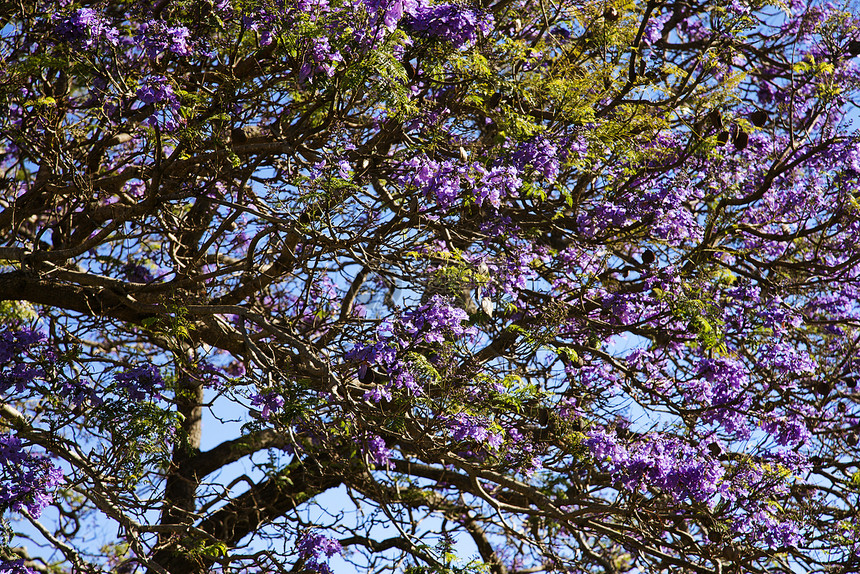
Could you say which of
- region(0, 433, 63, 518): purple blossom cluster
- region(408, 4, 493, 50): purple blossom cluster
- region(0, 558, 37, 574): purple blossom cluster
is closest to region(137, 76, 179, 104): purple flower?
region(408, 4, 493, 50): purple blossom cluster

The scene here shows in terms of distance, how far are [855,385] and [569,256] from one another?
8.21 feet

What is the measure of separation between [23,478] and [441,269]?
2.78m

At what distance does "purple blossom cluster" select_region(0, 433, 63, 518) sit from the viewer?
504 cm

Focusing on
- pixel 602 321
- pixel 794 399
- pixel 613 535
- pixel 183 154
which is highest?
Result: pixel 183 154

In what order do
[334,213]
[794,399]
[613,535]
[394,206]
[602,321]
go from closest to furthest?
1. [334,213]
2. [394,206]
3. [613,535]
4. [602,321]
5. [794,399]

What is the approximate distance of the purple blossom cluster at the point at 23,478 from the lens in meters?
5.04

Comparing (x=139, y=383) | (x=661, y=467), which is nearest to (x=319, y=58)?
(x=139, y=383)

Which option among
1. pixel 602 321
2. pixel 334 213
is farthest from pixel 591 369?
pixel 334 213

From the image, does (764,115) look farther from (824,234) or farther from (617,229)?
(617,229)

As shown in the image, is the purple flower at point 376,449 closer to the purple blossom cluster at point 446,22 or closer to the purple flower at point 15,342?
the purple flower at point 15,342

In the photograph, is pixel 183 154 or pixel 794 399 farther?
pixel 794 399

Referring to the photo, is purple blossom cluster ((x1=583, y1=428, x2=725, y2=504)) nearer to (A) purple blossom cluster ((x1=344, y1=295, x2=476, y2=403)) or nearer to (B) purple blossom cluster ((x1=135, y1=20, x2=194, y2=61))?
(A) purple blossom cluster ((x1=344, y1=295, x2=476, y2=403))

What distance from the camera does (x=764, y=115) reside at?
21.6ft

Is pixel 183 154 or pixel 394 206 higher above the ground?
pixel 183 154
